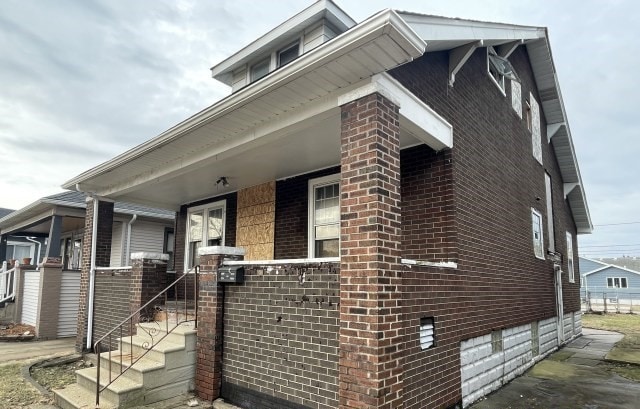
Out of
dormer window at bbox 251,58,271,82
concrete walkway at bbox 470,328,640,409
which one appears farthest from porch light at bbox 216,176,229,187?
concrete walkway at bbox 470,328,640,409

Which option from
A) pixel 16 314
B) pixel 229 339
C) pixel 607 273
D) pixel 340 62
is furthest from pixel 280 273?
pixel 607 273

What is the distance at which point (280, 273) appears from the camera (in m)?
5.06

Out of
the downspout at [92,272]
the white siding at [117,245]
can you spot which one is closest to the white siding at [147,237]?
the white siding at [117,245]

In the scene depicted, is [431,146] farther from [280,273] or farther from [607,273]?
[607,273]

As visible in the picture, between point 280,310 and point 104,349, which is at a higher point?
point 280,310

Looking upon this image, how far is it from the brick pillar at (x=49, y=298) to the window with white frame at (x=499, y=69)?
1169 centimetres

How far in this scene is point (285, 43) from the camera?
29.2 ft

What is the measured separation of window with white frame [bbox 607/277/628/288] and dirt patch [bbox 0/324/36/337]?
172 feet

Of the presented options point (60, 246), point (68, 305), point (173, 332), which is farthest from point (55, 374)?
point (60, 246)

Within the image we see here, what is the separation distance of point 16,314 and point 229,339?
1076 centimetres

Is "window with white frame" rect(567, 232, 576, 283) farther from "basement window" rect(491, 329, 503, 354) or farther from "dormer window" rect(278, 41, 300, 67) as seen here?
"dormer window" rect(278, 41, 300, 67)

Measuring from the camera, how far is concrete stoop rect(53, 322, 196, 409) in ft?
17.0

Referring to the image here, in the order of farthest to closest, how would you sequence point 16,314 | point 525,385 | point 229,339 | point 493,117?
point 16,314 < point 493,117 < point 525,385 < point 229,339

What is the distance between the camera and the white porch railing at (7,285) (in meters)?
13.5
